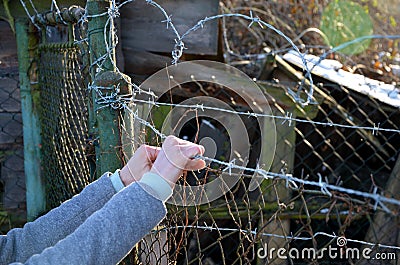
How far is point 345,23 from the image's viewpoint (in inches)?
282

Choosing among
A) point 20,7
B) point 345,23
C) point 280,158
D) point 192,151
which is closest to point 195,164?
point 192,151

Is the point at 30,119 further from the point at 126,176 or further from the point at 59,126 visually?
the point at 126,176

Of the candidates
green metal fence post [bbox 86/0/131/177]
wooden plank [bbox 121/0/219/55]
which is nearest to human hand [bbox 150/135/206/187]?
green metal fence post [bbox 86/0/131/177]

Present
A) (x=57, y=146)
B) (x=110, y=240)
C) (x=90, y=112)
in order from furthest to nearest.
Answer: (x=57, y=146), (x=90, y=112), (x=110, y=240)

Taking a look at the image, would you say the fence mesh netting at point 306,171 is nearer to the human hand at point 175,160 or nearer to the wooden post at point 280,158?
the wooden post at point 280,158

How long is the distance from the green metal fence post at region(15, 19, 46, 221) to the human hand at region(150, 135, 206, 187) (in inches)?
68.5

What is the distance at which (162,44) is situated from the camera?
3270 mm

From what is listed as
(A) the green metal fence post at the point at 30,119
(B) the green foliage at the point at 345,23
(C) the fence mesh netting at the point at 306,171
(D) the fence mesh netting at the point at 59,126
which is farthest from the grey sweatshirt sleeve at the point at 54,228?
(B) the green foliage at the point at 345,23

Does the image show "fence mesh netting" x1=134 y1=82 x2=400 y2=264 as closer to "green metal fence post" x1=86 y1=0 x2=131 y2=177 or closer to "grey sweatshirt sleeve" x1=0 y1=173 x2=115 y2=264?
"green metal fence post" x1=86 y1=0 x2=131 y2=177

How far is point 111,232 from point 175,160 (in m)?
0.23

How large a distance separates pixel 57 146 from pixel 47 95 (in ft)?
0.86

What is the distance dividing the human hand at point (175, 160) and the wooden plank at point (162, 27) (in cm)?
196

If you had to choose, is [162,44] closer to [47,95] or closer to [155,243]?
[47,95]

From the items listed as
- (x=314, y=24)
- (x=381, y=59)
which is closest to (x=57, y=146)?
(x=381, y=59)
